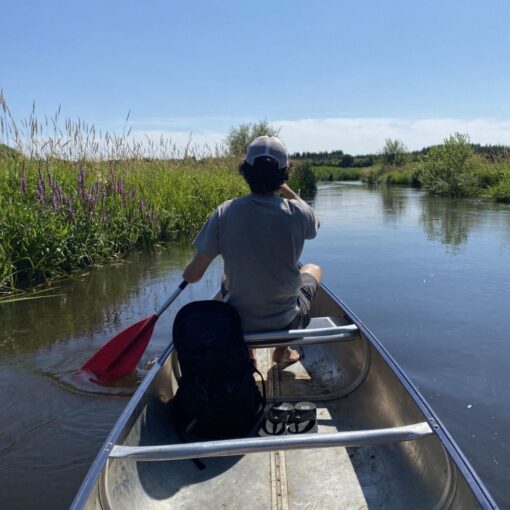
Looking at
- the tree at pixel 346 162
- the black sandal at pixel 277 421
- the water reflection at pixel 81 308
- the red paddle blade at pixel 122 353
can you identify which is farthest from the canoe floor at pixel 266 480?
the tree at pixel 346 162

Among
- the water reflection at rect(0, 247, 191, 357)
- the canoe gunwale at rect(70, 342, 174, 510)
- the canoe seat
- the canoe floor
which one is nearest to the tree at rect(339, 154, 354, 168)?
the water reflection at rect(0, 247, 191, 357)

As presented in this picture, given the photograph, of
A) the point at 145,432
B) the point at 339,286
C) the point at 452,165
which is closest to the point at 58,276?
the point at 339,286

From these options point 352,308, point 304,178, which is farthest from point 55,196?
point 304,178

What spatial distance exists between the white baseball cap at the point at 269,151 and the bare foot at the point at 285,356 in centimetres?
137

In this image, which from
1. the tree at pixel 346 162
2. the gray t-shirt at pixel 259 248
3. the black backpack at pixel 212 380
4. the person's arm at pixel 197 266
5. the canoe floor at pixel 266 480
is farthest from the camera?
the tree at pixel 346 162

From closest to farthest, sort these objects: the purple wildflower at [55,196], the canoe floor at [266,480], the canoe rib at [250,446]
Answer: the canoe rib at [250,446] → the canoe floor at [266,480] → the purple wildflower at [55,196]

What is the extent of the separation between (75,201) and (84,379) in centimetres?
348

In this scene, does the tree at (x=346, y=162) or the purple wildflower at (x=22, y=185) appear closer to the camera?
the purple wildflower at (x=22, y=185)

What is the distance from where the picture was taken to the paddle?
370cm

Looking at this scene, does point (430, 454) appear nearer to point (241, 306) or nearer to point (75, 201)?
point (241, 306)

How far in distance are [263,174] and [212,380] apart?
104cm

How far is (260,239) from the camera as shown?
2.60 metres

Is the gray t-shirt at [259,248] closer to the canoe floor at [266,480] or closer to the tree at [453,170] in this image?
the canoe floor at [266,480]

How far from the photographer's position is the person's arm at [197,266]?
2708mm
